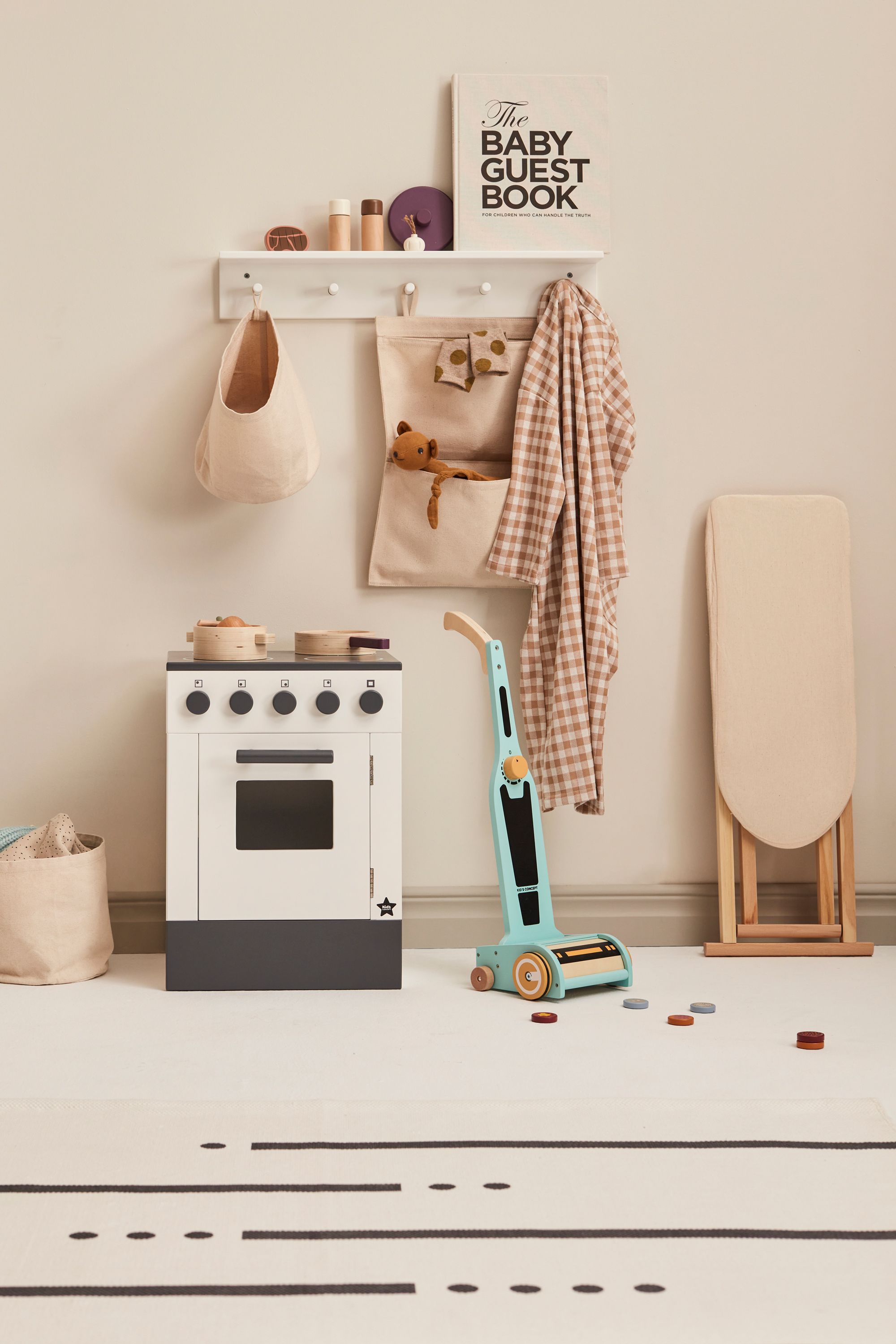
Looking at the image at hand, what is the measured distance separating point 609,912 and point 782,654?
32.6 inches

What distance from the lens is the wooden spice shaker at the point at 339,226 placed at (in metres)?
2.96

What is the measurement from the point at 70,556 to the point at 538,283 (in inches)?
55.5

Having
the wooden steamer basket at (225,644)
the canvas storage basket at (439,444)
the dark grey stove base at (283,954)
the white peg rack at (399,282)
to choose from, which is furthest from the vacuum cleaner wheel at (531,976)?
the white peg rack at (399,282)

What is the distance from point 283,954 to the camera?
2.68m

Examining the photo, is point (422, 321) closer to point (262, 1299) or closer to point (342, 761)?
point (342, 761)

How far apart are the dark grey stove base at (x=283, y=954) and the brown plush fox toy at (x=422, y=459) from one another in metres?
1.04

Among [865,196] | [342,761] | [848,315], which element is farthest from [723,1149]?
[865,196]

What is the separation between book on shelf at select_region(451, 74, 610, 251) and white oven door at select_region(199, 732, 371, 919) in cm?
138

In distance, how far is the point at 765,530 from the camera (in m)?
3.12

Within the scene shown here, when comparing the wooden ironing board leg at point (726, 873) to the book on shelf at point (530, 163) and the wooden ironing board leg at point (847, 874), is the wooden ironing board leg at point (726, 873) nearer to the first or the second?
the wooden ironing board leg at point (847, 874)

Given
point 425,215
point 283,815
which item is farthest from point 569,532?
point 283,815

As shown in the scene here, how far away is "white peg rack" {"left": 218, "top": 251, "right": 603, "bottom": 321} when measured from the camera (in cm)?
299

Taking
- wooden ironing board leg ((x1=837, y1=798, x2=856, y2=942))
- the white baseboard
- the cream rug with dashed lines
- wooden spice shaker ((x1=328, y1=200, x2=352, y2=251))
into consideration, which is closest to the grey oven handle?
the white baseboard

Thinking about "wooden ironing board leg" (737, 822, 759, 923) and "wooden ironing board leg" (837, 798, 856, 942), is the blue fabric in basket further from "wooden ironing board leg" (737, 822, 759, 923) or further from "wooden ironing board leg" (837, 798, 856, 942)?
"wooden ironing board leg" (837, 798, 856, 942)
